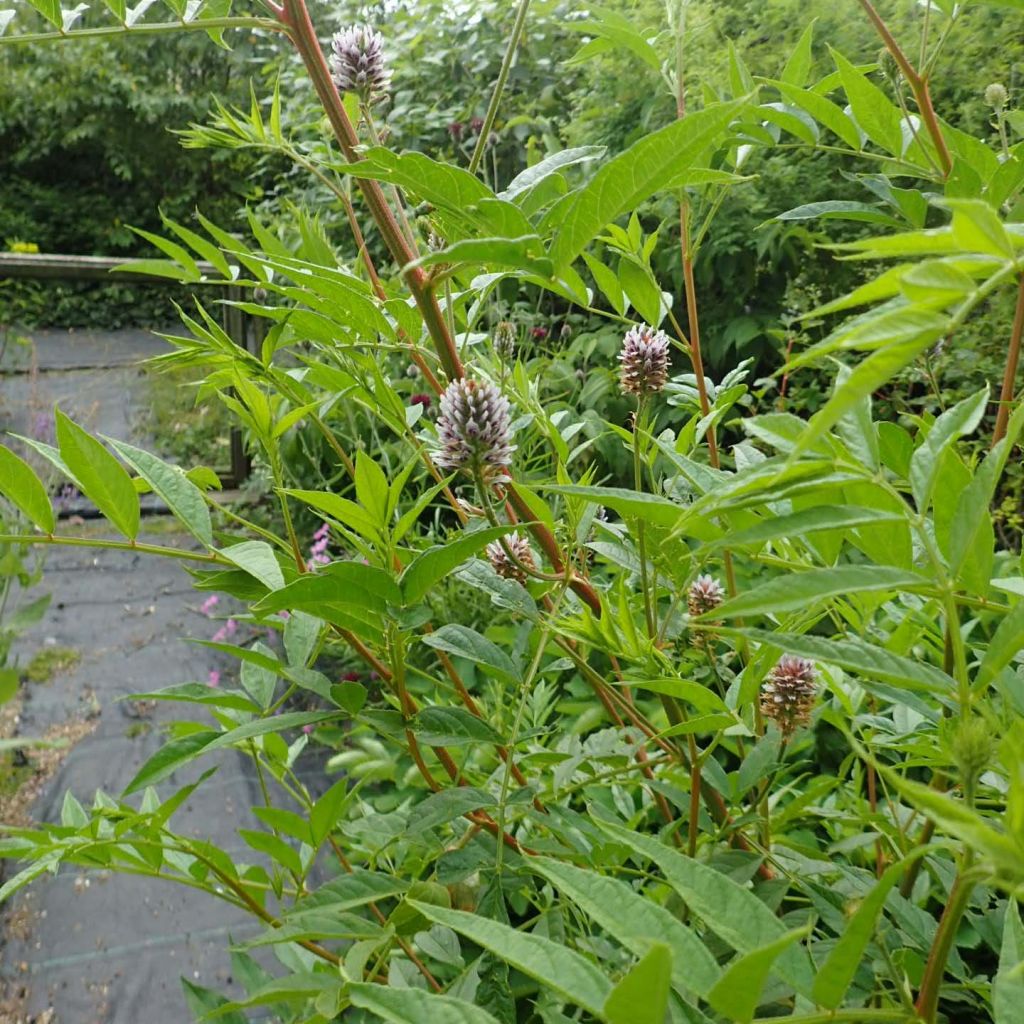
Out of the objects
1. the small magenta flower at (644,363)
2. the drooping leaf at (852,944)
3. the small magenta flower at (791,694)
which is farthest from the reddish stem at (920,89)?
the drooping leaf at (852,944)

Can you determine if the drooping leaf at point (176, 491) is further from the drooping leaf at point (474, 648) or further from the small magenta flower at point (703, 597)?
the small magenta flower at point (703, 597)

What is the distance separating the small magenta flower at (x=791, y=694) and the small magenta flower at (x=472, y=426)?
0.22 m

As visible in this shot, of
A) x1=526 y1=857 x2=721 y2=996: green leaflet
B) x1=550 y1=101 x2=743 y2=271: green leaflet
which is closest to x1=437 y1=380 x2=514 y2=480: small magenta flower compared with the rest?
x1=550 y1=101 x2=743 y2=271: green leaflet

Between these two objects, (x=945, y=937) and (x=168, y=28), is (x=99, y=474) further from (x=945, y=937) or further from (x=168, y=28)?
(x=945, y=937)

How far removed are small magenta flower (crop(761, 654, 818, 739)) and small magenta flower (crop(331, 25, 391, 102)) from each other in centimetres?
42

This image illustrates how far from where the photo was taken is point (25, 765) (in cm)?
209

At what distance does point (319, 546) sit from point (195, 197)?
18.9 feet

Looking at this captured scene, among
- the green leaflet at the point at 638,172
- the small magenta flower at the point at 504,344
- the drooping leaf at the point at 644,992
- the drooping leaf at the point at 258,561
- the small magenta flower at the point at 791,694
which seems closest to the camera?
the drooping leaf at the point at 644,992

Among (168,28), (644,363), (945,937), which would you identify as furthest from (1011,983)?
(168,28)

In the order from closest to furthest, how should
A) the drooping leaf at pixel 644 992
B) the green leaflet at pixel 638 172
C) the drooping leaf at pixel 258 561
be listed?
the drooping leaf at pixel 644 992 → the green leaflet at pixel 638 172 → the drooping leaf at pixel 258 561

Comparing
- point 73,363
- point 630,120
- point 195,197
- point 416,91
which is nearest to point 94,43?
point 195,197

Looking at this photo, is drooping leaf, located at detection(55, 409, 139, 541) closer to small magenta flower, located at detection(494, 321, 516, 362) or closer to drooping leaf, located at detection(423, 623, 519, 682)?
drooping leaf, located at detection(423, 623, 519, 682)

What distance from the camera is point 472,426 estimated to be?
1.39ft

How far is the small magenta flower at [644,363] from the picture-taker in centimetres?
56
